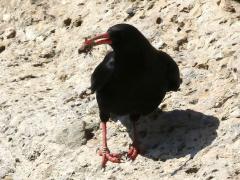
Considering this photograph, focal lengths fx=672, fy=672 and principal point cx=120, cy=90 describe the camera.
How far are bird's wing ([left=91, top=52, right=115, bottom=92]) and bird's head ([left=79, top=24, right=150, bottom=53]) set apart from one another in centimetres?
20

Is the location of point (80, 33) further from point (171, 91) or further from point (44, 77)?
point (171, 91)

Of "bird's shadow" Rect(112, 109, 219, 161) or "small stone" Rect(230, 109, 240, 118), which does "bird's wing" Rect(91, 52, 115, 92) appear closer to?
"bird's shadow" Rect(112, 109, 219, 161)

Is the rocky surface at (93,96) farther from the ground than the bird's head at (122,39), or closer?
closer

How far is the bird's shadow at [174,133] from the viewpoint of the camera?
6.44 m

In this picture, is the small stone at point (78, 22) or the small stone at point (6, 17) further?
the small stone at point (6, 17)

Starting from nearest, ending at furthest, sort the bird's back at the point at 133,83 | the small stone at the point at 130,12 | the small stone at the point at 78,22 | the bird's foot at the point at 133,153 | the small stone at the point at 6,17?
the bird's back at the point at 133,83 → the bird's foot at the point at 133,153 → the small stone at the point at 130,12 → the small stone at the point at 78,22 → the small stone at the point at 6,17

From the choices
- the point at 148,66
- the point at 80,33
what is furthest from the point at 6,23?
the point at 148,66

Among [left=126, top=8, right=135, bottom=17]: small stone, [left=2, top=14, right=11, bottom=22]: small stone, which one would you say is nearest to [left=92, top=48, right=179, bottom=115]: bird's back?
[left=126, top=8, right=135, bottom=17]: small stone

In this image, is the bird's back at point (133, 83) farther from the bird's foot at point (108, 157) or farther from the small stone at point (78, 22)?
the small stone at point (78, 22)

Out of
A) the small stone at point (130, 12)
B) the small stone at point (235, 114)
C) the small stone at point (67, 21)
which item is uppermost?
the small stone at point (235, 114)

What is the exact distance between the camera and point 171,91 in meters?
7.31

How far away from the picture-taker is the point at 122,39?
630 centimetres

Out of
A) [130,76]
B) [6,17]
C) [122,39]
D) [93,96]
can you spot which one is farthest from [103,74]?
[6,17]

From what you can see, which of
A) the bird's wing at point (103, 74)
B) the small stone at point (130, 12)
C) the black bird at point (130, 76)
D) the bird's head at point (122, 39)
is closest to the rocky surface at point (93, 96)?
the small stone at point (130, 12)
